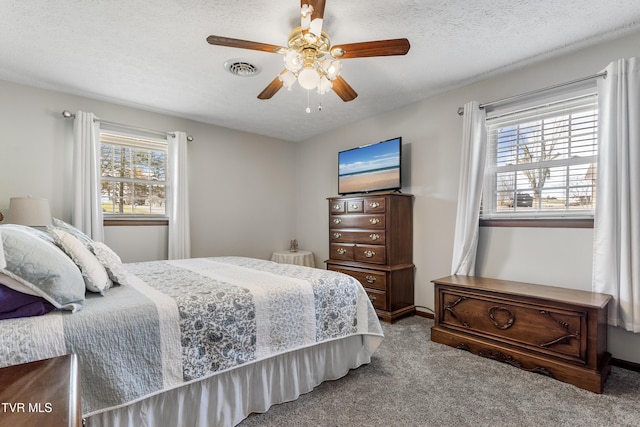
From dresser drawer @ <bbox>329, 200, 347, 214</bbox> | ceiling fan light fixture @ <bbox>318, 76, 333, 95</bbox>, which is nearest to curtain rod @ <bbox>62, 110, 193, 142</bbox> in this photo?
dresser drawer @ <bbox>329, 200, 347, 214</bbox>

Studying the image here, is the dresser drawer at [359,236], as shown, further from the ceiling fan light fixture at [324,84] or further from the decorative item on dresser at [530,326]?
the ceiling fan light fixture at [324,84]

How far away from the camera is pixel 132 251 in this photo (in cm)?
357

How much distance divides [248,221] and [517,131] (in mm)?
3514

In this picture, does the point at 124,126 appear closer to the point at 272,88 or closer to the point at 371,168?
the point at 272,88

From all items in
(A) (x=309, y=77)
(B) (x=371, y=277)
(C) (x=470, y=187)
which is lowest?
(B) (x=371, y=277)

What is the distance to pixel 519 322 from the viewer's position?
2.26 metres

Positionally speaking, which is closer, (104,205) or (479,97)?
(479,97)

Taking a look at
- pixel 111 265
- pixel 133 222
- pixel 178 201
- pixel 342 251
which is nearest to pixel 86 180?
pixel 133 222

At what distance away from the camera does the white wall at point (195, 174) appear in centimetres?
297

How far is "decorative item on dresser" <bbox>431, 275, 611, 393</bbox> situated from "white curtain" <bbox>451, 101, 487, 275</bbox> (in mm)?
264

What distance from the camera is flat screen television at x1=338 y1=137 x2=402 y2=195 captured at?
11.5ft

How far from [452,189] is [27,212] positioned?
3.97 m

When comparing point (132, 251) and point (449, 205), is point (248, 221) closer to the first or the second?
point (132, 251)

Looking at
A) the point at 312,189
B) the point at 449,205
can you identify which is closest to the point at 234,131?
the point at 312,189
